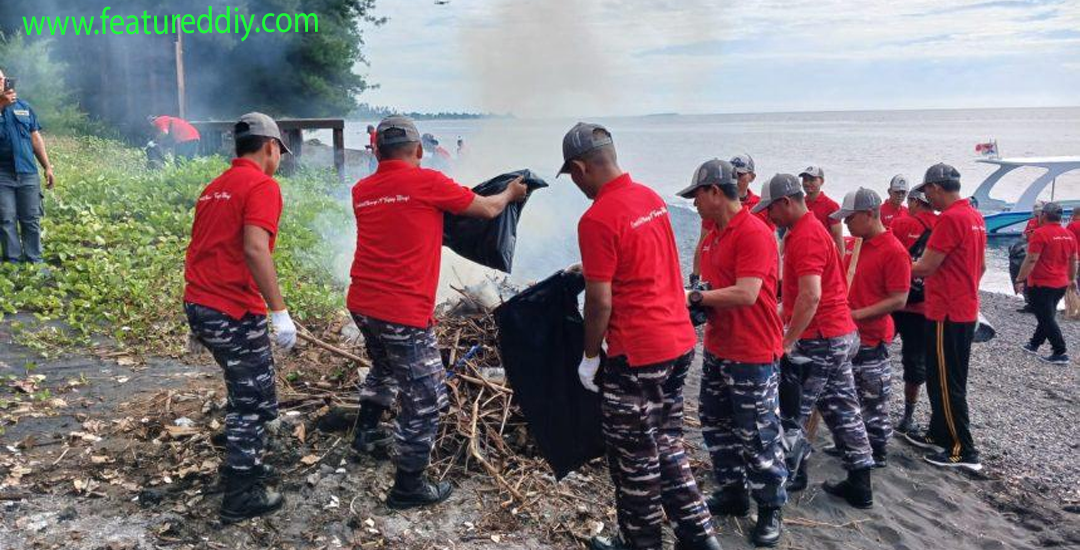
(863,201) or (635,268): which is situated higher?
(863,201)

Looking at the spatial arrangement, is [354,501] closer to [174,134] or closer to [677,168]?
[174,134]

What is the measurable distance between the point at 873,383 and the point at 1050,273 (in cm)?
548

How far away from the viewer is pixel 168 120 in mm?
13953

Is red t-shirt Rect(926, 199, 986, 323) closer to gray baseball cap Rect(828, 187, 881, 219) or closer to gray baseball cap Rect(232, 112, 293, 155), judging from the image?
gray baseball cap Rect(828, 187, 881, 219)

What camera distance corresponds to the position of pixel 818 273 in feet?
13.8

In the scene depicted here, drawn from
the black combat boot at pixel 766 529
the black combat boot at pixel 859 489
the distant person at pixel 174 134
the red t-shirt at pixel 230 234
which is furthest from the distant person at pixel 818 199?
the distant person at pixel 174 134

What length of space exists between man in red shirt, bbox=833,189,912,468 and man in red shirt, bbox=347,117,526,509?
2.68m

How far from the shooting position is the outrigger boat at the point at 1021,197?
18.4m

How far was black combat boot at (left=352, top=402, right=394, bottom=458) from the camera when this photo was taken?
4.39 metres

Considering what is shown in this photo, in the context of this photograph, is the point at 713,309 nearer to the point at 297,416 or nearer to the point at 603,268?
the point at 603,268

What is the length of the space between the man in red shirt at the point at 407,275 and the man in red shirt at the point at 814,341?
5.70ft

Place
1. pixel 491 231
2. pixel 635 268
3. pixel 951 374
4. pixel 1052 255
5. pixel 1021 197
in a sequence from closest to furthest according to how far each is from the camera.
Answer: pixel 635 268 → pixel 491 231 → pixel 951 374 → pixel 1052 255 → pixel 1021 197

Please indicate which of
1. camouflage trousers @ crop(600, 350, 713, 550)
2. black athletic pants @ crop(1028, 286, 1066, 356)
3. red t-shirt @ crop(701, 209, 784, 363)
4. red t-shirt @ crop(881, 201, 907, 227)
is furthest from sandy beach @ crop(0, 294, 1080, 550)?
black athletic pants @ crop(1028, 286, 1066, 356)

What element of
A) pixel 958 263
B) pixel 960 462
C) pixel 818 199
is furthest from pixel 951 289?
pixel 818 199
